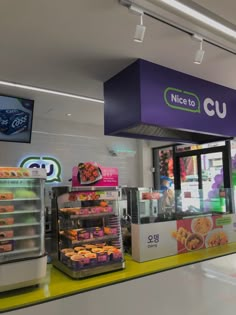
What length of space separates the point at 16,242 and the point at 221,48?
2.77m

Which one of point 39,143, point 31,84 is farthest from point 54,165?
point 31,84

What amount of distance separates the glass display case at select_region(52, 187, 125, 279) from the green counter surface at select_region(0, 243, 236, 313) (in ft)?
0.33

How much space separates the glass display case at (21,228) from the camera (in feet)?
7.09

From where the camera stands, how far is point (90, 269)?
8.24ft

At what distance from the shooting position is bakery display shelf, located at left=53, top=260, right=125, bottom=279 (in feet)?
8.08

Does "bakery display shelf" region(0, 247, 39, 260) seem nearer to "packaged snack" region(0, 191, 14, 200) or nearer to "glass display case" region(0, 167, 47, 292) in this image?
"glass display case" region(0, 167, 47, 292)

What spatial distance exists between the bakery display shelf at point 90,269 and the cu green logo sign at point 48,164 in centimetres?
352

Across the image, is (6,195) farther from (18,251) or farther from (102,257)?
(102,257)

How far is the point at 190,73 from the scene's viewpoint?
3.48m

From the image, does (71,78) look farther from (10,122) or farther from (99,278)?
(99,278)

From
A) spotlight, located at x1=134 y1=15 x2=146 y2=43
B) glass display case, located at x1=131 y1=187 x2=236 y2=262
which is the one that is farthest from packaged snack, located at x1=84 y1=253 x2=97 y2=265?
spotlight, located at x1=134 y1=15 x2=146 y2=43

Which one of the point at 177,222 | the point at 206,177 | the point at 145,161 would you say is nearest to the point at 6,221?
the point at 177,222

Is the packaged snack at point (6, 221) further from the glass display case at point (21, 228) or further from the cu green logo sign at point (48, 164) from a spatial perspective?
the cu green logo sign at point (48, 164)

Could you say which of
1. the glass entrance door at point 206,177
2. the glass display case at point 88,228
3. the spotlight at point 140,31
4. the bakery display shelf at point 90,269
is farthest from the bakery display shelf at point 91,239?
the spotlight at point 140,31
